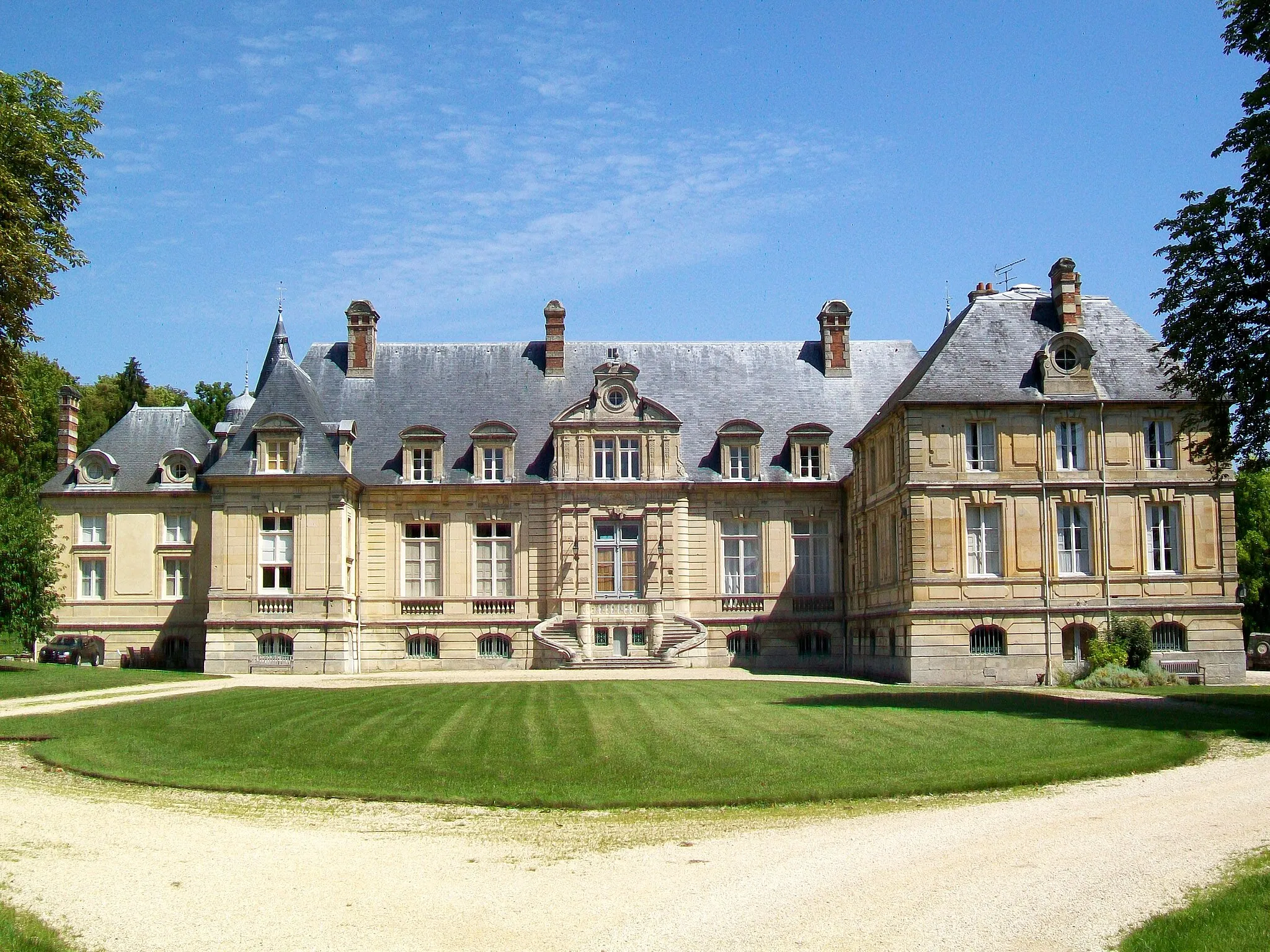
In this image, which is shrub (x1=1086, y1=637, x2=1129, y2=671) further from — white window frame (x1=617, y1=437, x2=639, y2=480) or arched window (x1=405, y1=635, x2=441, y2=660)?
arched window (x1=405, y1=635, x2=441, y2=660)

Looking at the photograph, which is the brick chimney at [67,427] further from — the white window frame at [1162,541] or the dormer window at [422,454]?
the white window frame at [1162,541]

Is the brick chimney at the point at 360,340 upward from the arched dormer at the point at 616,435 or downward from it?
upward

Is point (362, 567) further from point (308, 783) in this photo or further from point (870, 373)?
point (308, 783)

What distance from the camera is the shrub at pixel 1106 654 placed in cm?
3484

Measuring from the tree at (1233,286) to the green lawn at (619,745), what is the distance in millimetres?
5983

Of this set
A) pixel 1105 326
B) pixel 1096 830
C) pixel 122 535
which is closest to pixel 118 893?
pixel 1096 830

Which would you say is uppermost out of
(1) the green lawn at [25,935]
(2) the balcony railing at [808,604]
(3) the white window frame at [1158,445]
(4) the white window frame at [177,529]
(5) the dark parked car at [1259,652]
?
(3) the white window frame at [1158,445]

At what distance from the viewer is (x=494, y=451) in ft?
153

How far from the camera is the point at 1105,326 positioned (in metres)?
39.6

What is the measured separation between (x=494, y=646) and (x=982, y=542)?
1808cm

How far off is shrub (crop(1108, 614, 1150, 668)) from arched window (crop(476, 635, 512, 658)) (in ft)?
67.5

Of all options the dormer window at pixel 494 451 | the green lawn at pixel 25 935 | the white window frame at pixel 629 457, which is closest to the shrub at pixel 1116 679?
the white window frame at pixel 629 457

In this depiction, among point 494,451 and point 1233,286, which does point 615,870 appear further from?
point 494,451

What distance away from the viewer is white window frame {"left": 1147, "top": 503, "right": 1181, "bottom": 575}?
37.0 meters
